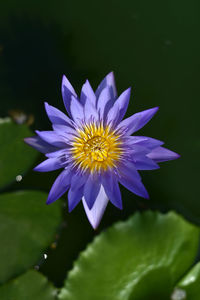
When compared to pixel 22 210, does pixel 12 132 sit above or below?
above

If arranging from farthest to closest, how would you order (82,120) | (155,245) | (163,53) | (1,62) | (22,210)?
(1,62) → (163,53) → (22,210) → (155,245) → (82,120)

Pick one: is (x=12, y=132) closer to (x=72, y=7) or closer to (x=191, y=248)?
(x=72, y=7)

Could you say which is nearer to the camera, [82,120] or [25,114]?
[82,120]

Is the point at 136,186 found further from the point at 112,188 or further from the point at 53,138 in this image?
the point at 53,138

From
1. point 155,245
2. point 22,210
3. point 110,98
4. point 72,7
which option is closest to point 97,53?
point 72,7

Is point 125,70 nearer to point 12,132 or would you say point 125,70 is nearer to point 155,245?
point 12,132

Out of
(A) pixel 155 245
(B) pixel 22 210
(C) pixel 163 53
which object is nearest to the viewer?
(A) pixel 155 245

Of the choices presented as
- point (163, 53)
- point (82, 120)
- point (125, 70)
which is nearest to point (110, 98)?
point (82, 120)

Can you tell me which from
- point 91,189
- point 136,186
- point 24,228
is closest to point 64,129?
point 91,189

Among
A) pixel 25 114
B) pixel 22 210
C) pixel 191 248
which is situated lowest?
pixel 191 248
